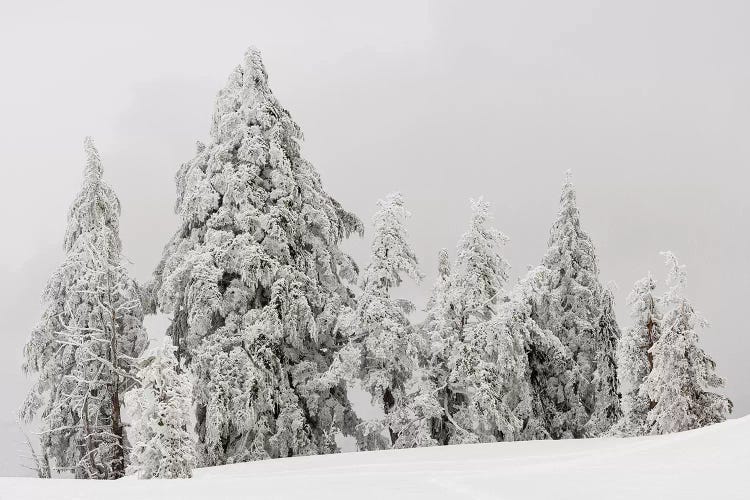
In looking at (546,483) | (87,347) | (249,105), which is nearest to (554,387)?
(249,105)

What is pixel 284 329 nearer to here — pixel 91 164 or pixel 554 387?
pixel 91 164

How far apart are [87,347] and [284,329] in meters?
6.15

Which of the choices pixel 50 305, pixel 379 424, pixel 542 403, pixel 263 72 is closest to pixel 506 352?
pixel 379 424

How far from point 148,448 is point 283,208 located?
10356 millimetres

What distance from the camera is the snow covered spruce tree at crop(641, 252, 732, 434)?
18.8 meters

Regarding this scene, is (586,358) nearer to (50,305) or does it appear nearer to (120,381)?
(120,381)

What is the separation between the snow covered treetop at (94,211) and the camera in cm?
2130

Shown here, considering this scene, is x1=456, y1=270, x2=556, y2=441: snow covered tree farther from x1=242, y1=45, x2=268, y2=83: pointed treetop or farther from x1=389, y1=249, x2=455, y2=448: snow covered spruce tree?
x1=242, y1=45, x2=268, y2=83: pointed treetop

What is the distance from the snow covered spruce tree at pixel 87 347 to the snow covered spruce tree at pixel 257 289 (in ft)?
6.23

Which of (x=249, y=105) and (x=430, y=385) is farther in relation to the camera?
(x=249, y=105)

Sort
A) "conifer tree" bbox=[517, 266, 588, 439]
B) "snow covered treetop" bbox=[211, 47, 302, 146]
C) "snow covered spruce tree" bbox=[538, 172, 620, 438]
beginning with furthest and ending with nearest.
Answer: "snow covered spruce tree" bbox=[538, 172, 620, 438] < "conifer tree" bbox=[517, 266, 588, 439] < "snow covered treetop" bbox=[211, 47, 302, 146]

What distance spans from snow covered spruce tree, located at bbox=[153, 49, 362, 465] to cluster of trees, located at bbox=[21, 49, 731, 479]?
57 mm

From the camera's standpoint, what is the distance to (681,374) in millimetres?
A: 19125

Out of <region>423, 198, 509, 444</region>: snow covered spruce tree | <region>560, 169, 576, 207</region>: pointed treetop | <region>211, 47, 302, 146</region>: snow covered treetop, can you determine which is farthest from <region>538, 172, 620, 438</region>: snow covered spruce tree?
<region>211, 47, 302, 146</region>: snow covered treetop
